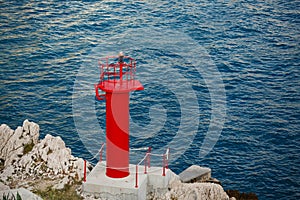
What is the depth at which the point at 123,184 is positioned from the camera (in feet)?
97.7

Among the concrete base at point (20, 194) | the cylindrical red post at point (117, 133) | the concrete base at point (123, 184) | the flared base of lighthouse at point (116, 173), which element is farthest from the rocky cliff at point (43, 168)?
the cylindrical red post at point (117, 133)

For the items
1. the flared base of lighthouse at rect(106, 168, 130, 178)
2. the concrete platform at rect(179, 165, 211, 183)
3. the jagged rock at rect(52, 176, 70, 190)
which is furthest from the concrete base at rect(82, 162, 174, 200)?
the concrete platform at rect(179, 165, 211, 183)

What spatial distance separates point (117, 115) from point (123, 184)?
3588 millimetres

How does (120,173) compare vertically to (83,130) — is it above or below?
above

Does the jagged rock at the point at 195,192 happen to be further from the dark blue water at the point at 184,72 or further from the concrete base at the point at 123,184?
the dark blue water at the point at 184,72

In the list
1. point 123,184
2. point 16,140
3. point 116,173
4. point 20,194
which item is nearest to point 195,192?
point 123,184

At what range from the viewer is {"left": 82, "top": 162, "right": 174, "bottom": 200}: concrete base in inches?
1161

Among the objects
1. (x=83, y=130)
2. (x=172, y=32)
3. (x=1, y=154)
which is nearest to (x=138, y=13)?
(x=172, y=32)

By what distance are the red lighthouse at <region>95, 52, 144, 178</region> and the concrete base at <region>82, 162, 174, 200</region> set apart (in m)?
0.45

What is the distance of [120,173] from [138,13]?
130 ft

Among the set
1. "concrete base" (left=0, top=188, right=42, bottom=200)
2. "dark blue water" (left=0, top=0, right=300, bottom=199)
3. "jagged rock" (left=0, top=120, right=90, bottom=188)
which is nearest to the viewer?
"concrete base" (left=0, top=188, right=42, bottom=200)

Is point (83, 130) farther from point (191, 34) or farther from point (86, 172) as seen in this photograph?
point (191, 34)

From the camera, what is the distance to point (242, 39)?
62062 millimetres

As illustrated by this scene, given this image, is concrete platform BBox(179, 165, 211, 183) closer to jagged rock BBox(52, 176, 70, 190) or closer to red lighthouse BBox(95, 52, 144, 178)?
red lighthouse BBox(95, 52, 144, 178)
